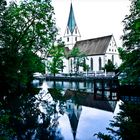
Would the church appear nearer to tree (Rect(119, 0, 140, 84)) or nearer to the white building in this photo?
the white building

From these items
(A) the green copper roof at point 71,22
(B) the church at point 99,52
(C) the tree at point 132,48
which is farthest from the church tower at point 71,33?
(C) the tree at point 132,48

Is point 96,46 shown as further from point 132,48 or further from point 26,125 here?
point 26,125

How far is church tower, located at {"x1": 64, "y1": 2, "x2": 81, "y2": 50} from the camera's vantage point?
10697 centimetres

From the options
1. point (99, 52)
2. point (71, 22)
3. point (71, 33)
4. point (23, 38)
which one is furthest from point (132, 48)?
point (71, 33)

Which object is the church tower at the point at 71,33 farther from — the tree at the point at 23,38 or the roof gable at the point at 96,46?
the tree at the point at 23,38

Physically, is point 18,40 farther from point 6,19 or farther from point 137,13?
point 137,13

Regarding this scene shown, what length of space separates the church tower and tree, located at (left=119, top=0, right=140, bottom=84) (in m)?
81.0

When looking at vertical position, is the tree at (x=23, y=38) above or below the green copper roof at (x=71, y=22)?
below

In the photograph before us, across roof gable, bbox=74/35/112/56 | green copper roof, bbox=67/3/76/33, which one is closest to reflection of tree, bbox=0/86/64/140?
roof gable, bbox=74/35/112/56

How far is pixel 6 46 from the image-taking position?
29359 mm

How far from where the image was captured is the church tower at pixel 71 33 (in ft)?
351

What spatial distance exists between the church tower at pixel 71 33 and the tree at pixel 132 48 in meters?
81.0

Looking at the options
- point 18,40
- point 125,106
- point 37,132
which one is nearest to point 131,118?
point 125,106

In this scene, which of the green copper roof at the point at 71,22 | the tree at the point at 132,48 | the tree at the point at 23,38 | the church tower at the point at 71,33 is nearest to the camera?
the tree at the point at 132,48
